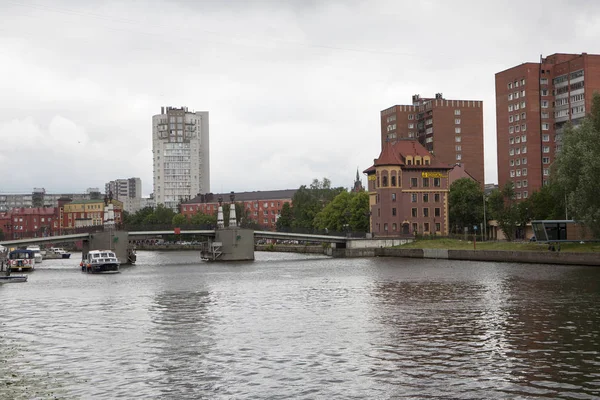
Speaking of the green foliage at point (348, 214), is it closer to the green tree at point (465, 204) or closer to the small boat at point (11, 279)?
the green tree at point (465, 204)

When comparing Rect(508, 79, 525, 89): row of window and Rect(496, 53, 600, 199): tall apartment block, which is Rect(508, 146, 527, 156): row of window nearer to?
Rect(496, 53, 600, 199): tall apartment block

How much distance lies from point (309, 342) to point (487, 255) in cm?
7926

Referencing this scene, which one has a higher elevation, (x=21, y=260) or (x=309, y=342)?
(x=21, y=260)

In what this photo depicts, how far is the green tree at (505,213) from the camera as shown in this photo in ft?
470

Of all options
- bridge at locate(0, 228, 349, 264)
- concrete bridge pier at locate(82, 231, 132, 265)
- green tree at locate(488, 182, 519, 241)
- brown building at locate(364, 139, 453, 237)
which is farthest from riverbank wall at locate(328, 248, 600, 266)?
concrete bridge pier at locate(82, 231, 132, 265)

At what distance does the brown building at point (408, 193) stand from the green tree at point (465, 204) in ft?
26.7

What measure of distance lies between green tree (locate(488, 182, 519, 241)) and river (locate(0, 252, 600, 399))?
74.8 metres

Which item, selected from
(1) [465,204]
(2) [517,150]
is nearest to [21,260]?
(1) [465,204]

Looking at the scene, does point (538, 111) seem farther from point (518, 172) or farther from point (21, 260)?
point (21, 260)

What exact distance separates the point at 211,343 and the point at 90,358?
20.4 feet

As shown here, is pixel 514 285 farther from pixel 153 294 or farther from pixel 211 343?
pixel 211 343

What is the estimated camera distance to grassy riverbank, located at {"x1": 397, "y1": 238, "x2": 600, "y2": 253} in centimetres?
10003

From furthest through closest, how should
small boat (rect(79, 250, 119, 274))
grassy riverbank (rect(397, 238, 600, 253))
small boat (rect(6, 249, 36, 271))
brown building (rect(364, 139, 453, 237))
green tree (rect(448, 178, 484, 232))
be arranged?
green tree (rect(448, 178, 484, 232)) < brown building (rect(364, 139, 453, 237)) < small boat (rect(6, 249, 36, 271)) < small boat (rect(79, 250, 119, 274)) < grassy riverbank (rect(397, 238, 600, 253))

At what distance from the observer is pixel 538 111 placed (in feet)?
550
